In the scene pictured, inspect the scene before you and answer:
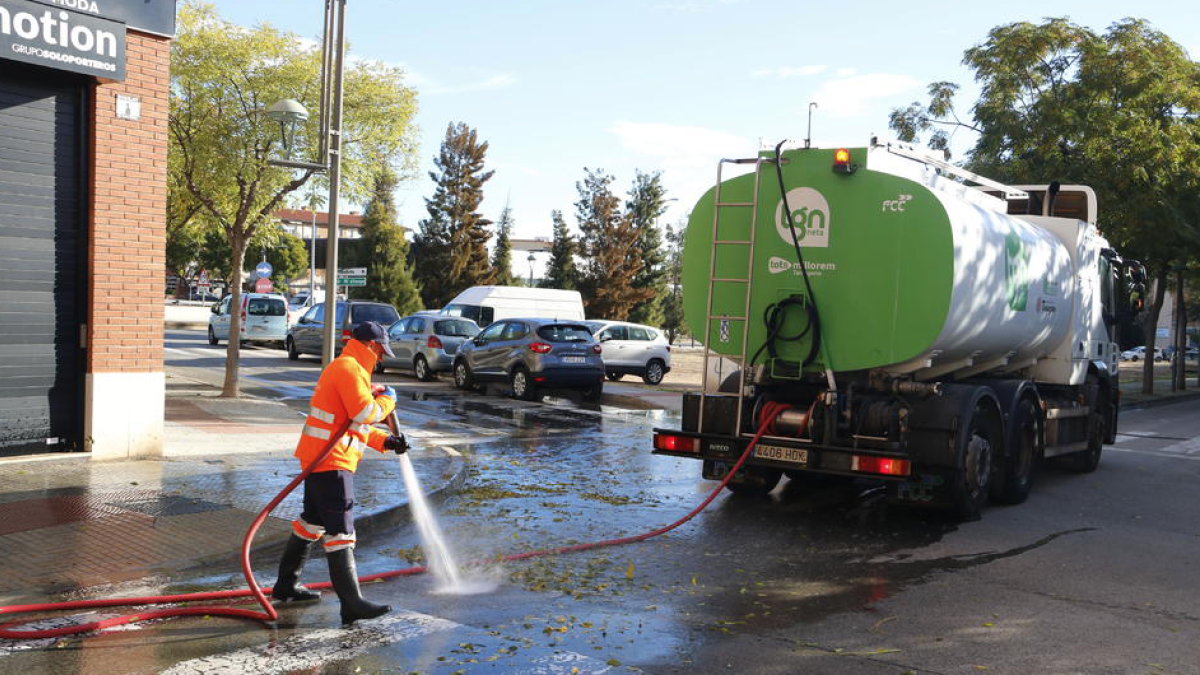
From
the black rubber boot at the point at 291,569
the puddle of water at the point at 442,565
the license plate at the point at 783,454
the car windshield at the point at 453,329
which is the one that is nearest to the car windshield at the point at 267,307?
the car windshield at the point at 453,329

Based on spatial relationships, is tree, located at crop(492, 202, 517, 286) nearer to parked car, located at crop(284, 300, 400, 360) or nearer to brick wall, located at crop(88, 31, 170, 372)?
parked car, located at crop(284, 300, 400, 360)

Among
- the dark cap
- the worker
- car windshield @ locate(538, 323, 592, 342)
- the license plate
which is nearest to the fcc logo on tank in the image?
the license plate

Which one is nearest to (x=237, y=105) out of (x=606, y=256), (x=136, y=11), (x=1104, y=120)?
(x=136, y=11)

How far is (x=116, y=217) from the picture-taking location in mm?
9930

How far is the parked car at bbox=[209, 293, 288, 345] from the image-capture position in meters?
32.8

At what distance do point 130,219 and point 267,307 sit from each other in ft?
79.1

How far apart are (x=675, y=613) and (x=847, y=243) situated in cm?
A: 377

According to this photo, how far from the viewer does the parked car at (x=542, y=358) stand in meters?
19.2

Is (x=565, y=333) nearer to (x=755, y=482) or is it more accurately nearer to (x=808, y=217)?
(x=755, y=482)

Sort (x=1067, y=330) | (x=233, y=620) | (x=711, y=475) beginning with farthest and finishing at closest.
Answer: (x=1067, y=330), (x=711, y=475), (x=233, y=620)

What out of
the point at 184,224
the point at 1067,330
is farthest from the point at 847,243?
the point at 184,224

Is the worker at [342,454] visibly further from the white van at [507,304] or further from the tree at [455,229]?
the tree at [455,229]

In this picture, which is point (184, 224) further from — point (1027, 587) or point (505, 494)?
point (1027, 587)

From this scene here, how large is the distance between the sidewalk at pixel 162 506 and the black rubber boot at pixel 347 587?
4.28 feet
